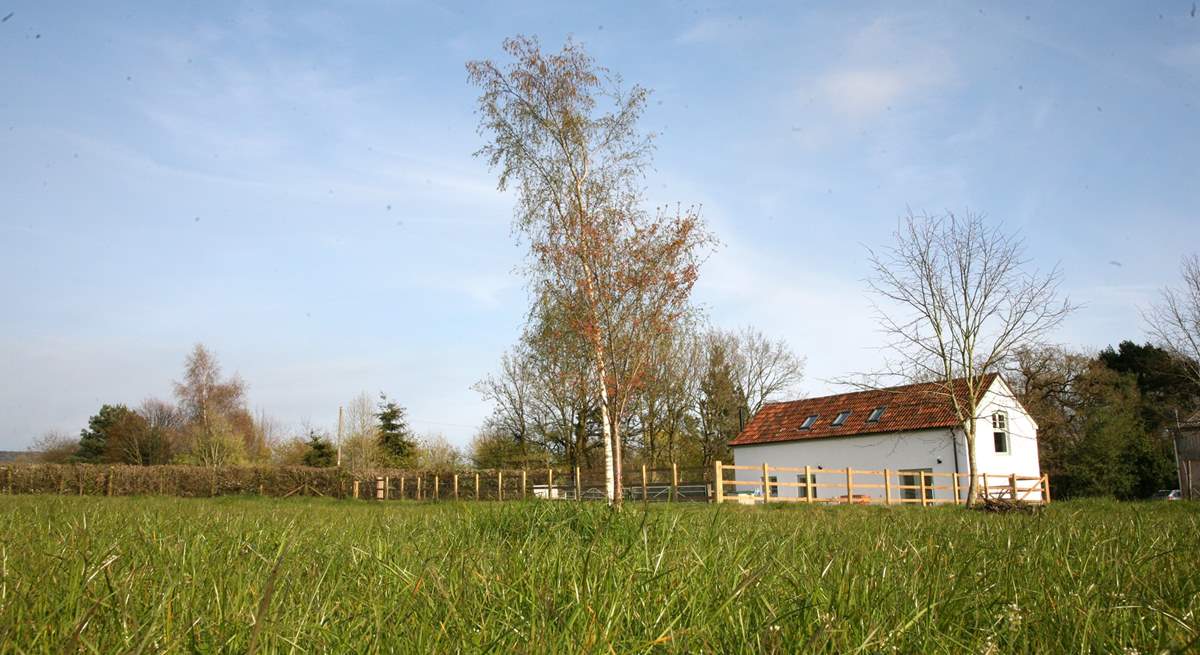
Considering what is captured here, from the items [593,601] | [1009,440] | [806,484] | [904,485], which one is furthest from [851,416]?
[593,601]

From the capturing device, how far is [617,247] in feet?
81.8

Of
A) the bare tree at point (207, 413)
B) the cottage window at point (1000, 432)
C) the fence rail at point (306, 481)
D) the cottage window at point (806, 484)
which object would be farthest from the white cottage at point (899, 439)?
the bare tree at point (207, 413)

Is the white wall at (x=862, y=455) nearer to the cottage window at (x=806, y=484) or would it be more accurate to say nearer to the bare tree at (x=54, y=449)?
the cottage window at (x=806, y=484)

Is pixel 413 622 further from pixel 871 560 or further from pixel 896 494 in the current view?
pixel 896 494

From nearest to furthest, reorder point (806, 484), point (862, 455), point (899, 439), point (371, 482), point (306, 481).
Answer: point (806, 484)
point (306, 481)
point (899, 439)
point (371, 482)
point (862, 455)

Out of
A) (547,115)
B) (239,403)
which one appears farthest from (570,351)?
(239,403)

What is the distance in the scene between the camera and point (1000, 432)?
41656mm

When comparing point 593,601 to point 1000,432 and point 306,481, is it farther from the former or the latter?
point 1000,432

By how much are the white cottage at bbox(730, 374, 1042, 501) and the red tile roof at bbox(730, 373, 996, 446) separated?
0.05 meters

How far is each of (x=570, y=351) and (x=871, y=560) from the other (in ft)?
74.7

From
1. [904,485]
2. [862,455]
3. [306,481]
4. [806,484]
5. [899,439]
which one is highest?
[899,439]

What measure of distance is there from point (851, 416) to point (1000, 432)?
699cm

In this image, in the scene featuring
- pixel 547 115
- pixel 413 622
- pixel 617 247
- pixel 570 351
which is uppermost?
pixel 547 115

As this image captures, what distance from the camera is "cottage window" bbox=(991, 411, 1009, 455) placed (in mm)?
41031
